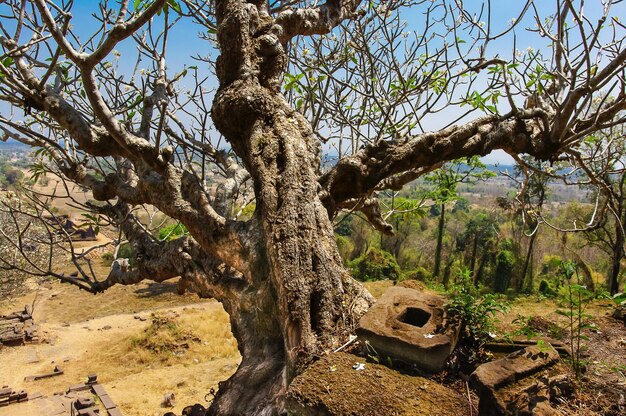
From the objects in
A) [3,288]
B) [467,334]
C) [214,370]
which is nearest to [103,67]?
[467,334]

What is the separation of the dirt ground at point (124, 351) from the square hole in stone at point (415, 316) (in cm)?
712

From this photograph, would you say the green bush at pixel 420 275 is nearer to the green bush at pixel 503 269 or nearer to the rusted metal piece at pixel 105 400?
the green bush at pixel 503 269

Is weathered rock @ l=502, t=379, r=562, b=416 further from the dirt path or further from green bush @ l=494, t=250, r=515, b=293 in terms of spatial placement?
green bush @ l=494, t=250, r=515, b=293

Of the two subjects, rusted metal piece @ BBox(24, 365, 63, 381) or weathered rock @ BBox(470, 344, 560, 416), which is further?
rusted metal piece @ BBox(24, 365, 63, 381)

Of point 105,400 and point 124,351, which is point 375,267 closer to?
point 124,351

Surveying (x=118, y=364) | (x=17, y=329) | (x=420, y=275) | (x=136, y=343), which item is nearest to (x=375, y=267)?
(x=420, y=275)

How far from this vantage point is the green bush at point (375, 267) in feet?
70.8

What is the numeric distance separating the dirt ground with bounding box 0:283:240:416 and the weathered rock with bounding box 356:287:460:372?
282 inches

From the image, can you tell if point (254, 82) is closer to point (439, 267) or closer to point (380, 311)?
point (380, 311)

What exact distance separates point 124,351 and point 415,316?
11605mm

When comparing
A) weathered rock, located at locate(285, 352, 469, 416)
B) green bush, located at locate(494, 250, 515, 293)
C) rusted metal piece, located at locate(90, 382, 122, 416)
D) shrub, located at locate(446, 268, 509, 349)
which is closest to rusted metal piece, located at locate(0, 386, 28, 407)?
rusted metal piece, located at locate(90, 382, 122, 416)

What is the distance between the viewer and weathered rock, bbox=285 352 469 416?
1.99 metres

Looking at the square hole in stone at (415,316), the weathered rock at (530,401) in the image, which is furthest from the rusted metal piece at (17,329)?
the weathered rock at (530,401)

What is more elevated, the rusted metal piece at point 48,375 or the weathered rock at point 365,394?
the weathered rock at point 365,394
